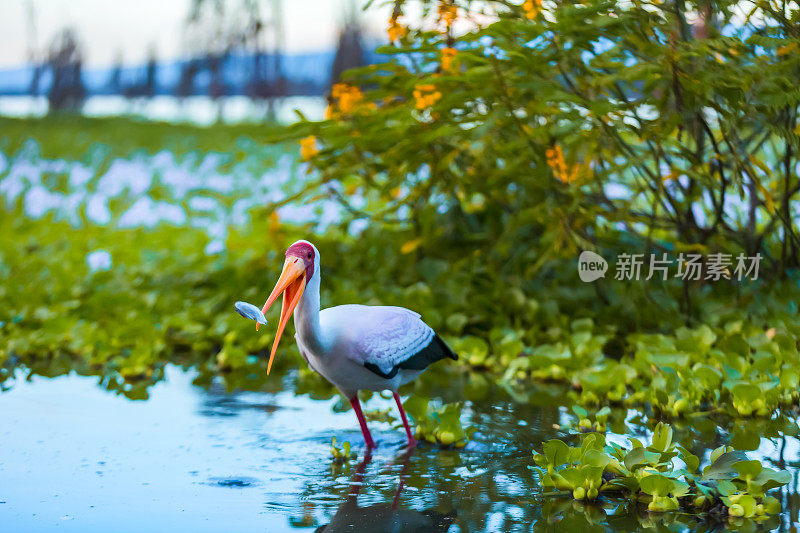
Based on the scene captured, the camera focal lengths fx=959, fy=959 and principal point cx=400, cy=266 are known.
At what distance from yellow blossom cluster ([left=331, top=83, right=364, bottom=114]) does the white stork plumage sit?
199cm

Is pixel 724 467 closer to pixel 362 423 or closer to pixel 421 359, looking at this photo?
pixel 421 359

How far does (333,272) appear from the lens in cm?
595

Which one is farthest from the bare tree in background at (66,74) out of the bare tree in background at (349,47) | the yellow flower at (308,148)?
the yellow flower at (308,148)

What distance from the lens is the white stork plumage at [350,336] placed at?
305cm

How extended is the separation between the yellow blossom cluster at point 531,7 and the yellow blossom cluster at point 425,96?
669mm

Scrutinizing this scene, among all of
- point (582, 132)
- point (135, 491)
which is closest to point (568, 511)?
point (135, 491)

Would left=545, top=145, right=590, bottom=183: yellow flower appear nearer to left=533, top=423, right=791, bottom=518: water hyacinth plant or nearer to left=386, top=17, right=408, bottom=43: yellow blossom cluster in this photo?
left=386, top=17, right=408, bottom=43: yellow blossom cluster

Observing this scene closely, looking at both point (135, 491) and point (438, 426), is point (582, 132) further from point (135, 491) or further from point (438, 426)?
point (135, 491)

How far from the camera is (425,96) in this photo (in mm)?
4625

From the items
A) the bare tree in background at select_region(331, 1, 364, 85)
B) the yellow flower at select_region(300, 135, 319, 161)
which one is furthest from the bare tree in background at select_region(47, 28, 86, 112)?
the yellow flower at select_region(300, 135, 319, 161)

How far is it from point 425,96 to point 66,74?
622 inches

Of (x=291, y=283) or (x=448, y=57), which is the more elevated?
(x=448, y=57)

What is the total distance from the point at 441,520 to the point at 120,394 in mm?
2034

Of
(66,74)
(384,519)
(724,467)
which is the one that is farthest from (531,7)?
(66,74)
